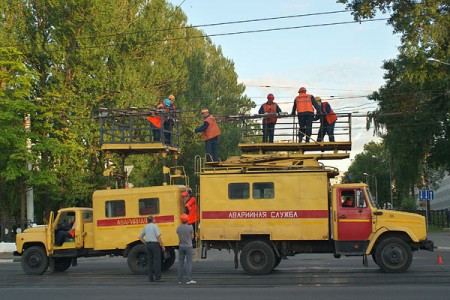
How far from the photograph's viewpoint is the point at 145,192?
742 inches

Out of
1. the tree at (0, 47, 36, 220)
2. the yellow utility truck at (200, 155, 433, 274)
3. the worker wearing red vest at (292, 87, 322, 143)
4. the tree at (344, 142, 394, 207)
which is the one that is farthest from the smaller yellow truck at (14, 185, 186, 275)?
the tree at (344, 142, 394, 207)

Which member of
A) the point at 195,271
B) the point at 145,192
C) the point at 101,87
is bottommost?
the point at 195,271

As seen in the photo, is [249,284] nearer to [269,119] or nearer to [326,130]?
[326,130]

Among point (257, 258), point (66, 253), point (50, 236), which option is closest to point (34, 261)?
point (50, 236)

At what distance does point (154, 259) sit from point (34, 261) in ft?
17.0

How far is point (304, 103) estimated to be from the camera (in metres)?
20.5

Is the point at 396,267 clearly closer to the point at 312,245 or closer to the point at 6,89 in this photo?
the point at 312,245

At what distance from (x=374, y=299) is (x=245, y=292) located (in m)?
2.92

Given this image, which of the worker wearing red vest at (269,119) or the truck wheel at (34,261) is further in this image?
the worker wearing red vest at (269,119)

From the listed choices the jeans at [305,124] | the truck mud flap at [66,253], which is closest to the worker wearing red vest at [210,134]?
the jeans at [305,124]

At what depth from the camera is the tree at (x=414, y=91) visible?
31641mm

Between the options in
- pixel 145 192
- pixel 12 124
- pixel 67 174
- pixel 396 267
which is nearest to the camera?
pixel 396 267

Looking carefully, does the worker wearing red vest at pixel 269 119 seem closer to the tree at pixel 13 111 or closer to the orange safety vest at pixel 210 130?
the orange safety vest at pixel 210 130

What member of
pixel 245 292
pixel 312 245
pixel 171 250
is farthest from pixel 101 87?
pixel 245 292
